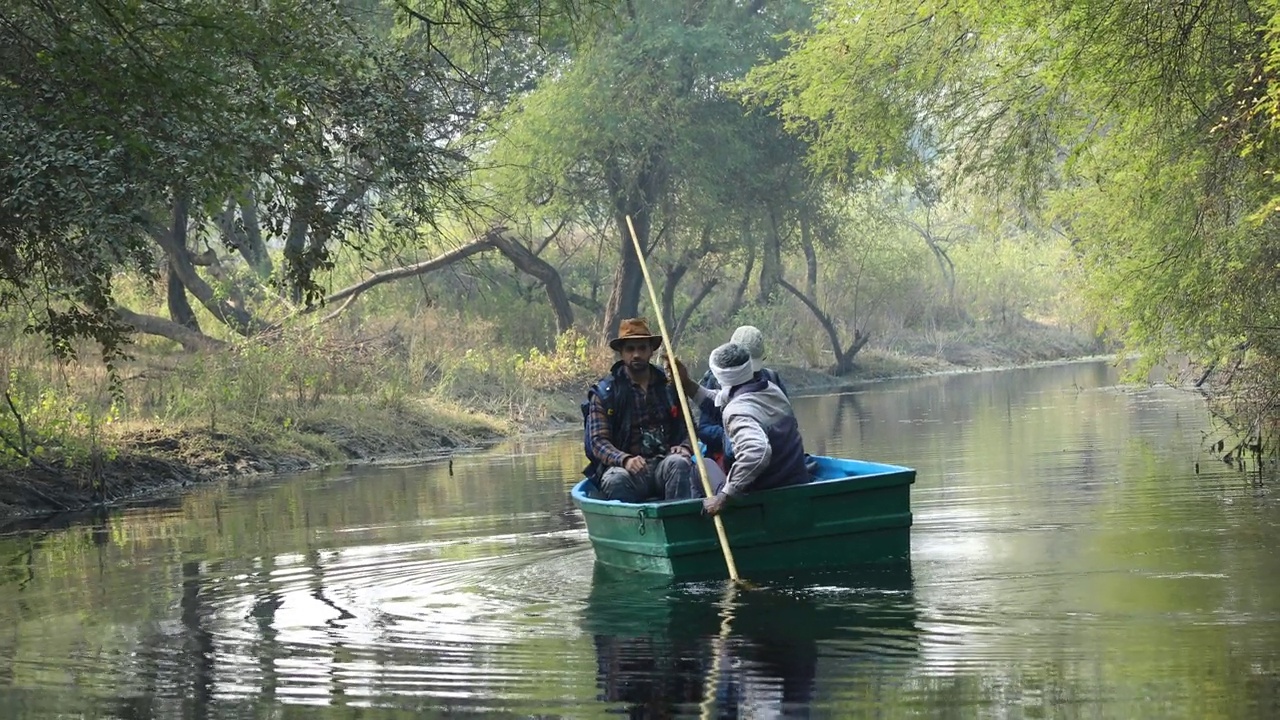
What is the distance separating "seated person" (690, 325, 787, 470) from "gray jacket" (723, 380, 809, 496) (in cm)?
24

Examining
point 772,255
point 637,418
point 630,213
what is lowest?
point 637,418

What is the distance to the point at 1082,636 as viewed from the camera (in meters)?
8.33

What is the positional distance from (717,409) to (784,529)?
1238mm

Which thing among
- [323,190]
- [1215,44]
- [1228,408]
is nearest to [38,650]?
[323,190]

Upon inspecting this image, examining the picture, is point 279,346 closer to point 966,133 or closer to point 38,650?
point 966,133

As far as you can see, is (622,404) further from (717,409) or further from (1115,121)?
(1115,121)

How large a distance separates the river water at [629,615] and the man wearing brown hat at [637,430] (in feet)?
2.18

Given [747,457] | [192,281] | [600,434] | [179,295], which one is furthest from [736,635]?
[179,295]

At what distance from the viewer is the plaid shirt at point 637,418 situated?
12008 millimetres

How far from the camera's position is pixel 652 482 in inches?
469

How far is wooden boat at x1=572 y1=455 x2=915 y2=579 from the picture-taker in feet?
35.1

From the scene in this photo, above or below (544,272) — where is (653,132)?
above

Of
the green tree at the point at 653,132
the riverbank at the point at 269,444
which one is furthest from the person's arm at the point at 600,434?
the green tree at the point at 653,132

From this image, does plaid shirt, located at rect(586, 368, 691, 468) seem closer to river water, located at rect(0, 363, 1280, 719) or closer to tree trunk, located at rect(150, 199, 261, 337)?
river water, located at rect(0, 363, 1280, 719)
